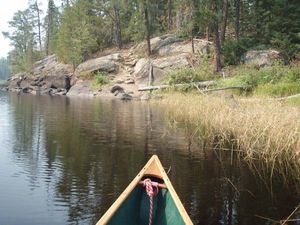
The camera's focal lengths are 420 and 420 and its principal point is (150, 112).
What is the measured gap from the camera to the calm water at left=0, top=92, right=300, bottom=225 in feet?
27.6

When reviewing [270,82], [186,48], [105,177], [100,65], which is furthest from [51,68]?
[105,177]

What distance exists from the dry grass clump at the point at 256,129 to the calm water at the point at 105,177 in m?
0.70

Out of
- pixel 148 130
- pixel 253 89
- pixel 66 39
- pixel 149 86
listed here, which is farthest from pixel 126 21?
pixel 148 130

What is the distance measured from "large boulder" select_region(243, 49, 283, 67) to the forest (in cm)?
68

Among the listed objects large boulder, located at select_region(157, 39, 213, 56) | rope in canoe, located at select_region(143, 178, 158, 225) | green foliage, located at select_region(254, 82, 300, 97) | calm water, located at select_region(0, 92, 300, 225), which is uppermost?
large boulder, located at select_region(157, 39, 213, 56)

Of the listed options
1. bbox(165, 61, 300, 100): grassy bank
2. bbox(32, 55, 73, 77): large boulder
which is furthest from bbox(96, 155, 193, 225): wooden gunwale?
bbox(32, 55, 73, 77): large boulder

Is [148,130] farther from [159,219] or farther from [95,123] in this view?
[159,219]

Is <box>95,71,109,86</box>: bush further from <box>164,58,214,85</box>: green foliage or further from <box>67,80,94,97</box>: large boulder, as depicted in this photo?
<box>164,58,214,85</box>: green foliage

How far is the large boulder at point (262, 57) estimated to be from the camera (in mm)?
33213

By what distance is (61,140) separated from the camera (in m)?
16.5

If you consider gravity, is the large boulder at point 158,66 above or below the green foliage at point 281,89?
above

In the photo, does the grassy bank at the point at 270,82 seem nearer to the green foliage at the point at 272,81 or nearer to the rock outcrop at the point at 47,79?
the green foliage at the point at 272,81

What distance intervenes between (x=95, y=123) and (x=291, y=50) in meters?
18.4

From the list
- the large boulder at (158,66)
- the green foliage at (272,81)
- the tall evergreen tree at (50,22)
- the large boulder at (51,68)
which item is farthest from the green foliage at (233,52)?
the tall evergreen tree at (50,22)
